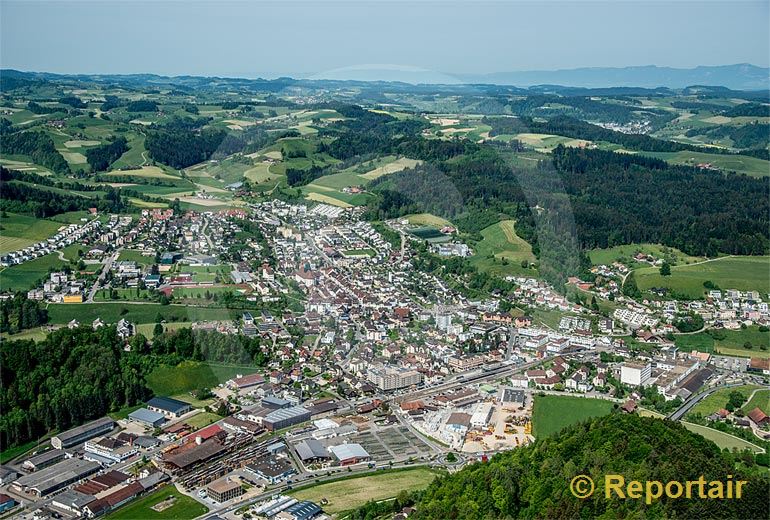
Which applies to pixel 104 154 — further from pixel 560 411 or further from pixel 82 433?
pixel 560 411

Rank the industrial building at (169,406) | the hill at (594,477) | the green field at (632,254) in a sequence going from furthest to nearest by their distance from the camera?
1. the green field at (632,254)
2. the industrial building at (169,406)
3. the hill at (594,477)

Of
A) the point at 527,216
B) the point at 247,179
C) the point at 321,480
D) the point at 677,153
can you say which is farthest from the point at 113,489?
the point at 677,153

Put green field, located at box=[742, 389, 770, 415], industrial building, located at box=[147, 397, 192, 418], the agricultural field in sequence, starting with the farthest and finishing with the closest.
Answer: the agricultural field < green field, located at box=[742, 389, 770, 415] < industrial building, located at box=[147, 397, 192, 418]

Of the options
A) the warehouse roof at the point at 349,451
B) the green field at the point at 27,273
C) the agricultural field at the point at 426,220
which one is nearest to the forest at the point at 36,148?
the green field at the point at 27,273

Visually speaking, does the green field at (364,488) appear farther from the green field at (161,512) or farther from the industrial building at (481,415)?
the industrial building at (481,415)

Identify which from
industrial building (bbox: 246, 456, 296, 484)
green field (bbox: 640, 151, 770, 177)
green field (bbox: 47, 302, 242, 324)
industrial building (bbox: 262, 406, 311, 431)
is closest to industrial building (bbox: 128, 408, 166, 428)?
industrial building (bbox: 262, 406, 311, 431)

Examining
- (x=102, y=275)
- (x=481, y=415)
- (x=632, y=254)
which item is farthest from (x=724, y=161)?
(x=102, y=275)

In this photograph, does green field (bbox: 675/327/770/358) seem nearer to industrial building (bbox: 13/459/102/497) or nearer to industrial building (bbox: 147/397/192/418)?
industrial building (bbox: 147/397/192/418)

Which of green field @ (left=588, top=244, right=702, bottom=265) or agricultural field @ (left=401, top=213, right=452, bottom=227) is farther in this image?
agricultural field @ (left=401, top=213, right=452, bottom=227)
